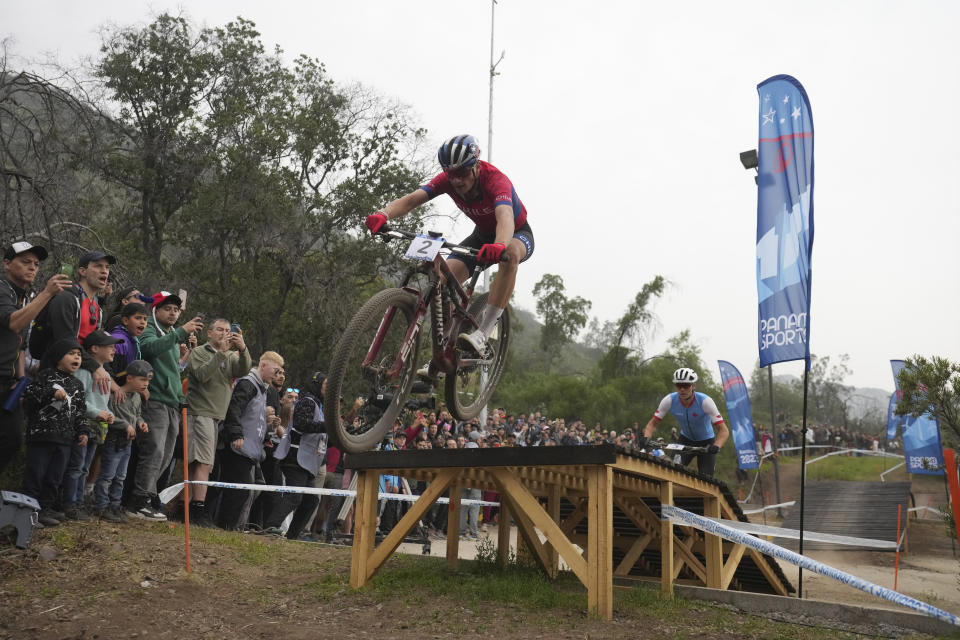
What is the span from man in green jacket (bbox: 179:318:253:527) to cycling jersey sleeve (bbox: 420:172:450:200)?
3.33 metres

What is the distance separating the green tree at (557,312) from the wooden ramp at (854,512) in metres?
40.1

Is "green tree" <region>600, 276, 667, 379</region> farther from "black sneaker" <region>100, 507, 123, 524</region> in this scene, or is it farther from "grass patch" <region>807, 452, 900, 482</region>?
"black sneaker" <region>100, 507, 123, 524</region>

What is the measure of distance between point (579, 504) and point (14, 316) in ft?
21.9

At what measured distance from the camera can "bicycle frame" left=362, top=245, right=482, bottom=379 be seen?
18.5ft

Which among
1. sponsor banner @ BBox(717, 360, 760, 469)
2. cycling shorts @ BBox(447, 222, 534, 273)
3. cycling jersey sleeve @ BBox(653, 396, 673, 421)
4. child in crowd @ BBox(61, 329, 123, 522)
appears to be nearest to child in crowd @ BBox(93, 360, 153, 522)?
child in crowd @ BBox(61, 329, 123, 522)

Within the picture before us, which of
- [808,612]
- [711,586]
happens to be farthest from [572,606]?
[711,586]

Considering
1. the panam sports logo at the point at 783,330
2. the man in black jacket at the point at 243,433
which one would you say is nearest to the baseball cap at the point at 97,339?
the man in black jacket at the point at 243,433

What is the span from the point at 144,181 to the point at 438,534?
831 inches

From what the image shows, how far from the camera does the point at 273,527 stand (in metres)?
10.1

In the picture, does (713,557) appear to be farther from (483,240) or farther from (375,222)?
(375,222)

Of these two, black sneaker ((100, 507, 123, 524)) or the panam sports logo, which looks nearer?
black sneaker ((100, 507, 123, 524))

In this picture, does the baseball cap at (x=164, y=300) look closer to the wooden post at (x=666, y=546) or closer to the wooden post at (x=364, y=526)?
the wooden post at (x=364, y=526)

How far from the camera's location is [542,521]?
22.4 feet

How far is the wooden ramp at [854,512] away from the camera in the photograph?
64.5ft
